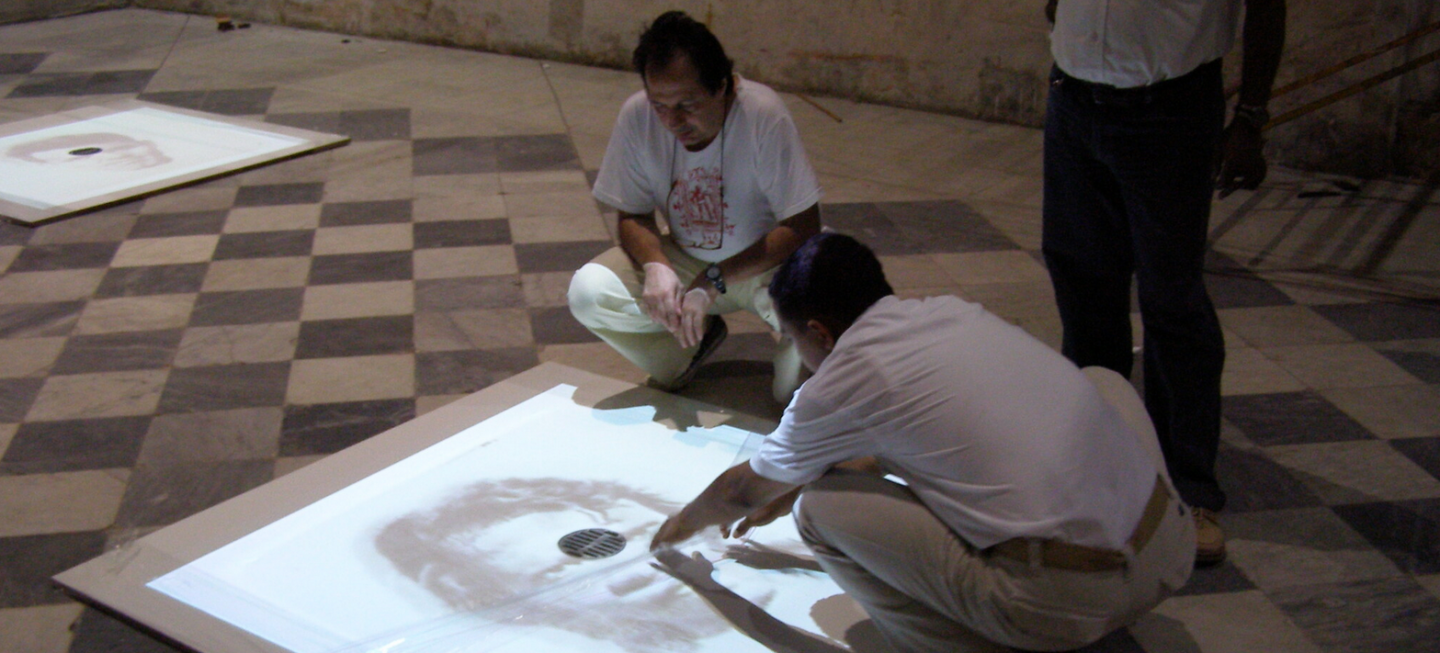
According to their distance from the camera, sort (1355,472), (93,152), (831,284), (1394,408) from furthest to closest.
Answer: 1. (93,152)
2. (1394,408)
3. (1355,472)
4. (831,284)

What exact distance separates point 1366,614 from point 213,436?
2.14 m

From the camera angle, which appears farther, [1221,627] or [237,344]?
[237,344]

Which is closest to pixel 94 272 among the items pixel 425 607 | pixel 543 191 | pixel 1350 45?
pixel 543 191

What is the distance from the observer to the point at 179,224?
3.73 meters

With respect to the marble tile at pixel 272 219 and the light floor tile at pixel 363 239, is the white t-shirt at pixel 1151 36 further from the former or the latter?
the marble tile at pixel 272 219

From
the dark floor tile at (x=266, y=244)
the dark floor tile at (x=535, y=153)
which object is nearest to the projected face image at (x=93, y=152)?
the dark floor tile at (x=266, y=244)

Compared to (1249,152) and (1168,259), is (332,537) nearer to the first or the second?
(1168,259)

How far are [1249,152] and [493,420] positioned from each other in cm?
150

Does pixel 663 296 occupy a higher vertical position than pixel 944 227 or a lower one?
higher

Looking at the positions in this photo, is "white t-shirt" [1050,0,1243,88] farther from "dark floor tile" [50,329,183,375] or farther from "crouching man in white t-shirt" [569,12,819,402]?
"dark floor tile" [50,329,183,375]

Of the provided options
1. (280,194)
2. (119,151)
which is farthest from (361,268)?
(119,151)

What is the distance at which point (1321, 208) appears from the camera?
13.2 feet

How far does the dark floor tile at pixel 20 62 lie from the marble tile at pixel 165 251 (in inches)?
110

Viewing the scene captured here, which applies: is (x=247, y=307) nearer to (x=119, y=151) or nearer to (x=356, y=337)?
(x=356, y=337)
